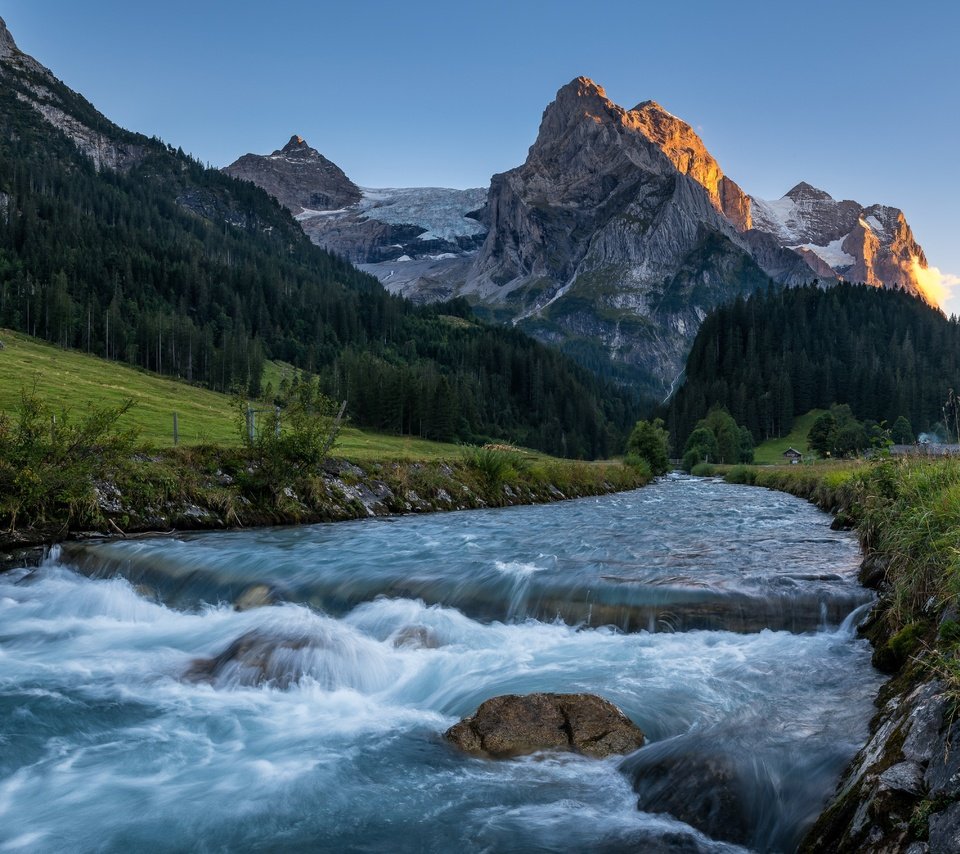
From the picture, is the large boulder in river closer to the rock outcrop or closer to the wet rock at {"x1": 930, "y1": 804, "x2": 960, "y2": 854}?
the rock outcrop

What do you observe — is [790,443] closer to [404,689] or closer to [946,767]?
[404,689]

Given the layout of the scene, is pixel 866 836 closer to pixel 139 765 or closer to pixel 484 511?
pixel 139 765

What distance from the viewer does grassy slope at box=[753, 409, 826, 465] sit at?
6407 inches

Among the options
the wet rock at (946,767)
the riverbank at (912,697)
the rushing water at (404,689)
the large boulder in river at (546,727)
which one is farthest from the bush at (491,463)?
the wet rock at (946,767)

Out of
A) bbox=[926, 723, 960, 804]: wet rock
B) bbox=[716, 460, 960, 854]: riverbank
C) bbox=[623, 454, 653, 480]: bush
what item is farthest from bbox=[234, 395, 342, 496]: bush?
bbox=[623, 454, 653, 480]: bush

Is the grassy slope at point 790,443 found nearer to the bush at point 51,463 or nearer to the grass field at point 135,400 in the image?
the grass field at point 135,400

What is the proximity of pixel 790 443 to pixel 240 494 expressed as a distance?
582 feet

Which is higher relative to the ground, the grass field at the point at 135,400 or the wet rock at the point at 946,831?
the grass field at the point at 135,400

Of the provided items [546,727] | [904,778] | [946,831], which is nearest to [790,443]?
[546,727]

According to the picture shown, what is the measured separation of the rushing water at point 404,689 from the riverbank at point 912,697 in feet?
2.93

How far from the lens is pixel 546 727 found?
9.00 metres

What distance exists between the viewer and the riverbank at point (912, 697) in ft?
15.1

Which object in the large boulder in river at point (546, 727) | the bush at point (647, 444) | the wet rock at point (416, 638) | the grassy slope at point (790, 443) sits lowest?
the wet rock at point (416, 638)

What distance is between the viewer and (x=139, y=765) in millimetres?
9180
